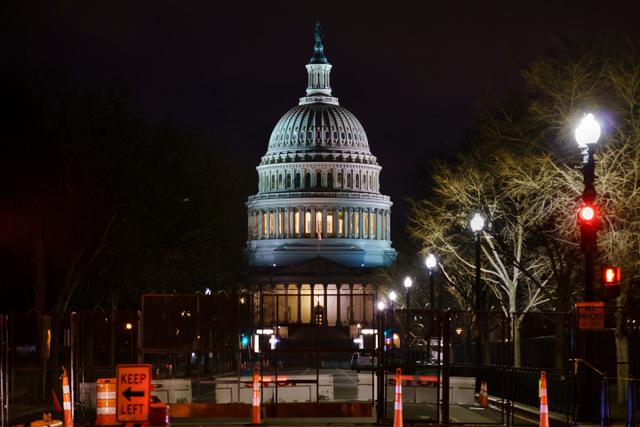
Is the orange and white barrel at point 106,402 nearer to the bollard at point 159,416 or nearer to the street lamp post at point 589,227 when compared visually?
the bollard at point 159,416

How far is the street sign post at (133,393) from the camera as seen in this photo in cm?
1944

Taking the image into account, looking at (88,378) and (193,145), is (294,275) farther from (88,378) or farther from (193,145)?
(88,378)

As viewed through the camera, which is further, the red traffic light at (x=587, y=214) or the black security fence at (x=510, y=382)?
the black security fence at (x=510, y=382)

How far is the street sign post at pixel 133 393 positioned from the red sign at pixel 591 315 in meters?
8.98

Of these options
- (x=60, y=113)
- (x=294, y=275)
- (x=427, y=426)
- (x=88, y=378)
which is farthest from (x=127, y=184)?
(x=294, y=275)

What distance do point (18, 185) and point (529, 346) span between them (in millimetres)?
19158

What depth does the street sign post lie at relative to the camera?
63.8 ft

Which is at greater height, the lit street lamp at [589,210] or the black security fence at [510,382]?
the lit street lamp at [589,210]

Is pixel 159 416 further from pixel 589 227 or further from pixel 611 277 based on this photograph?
pixel 589 227

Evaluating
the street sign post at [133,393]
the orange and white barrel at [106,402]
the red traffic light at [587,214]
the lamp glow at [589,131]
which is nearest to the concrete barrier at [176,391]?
the orange and white barrel at [106,402]

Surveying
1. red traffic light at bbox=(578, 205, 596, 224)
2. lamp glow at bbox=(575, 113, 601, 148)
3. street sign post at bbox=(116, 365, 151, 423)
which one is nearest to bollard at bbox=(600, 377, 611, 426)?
red traffic light at bbox=(578, 205, 596, 224)

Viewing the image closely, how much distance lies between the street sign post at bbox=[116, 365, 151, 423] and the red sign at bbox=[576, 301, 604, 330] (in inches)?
353

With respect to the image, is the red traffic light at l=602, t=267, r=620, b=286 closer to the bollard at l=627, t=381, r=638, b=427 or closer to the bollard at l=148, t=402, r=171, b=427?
the bollard at l=627, t=381, r=638, b=427

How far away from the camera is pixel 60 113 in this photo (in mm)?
47438
